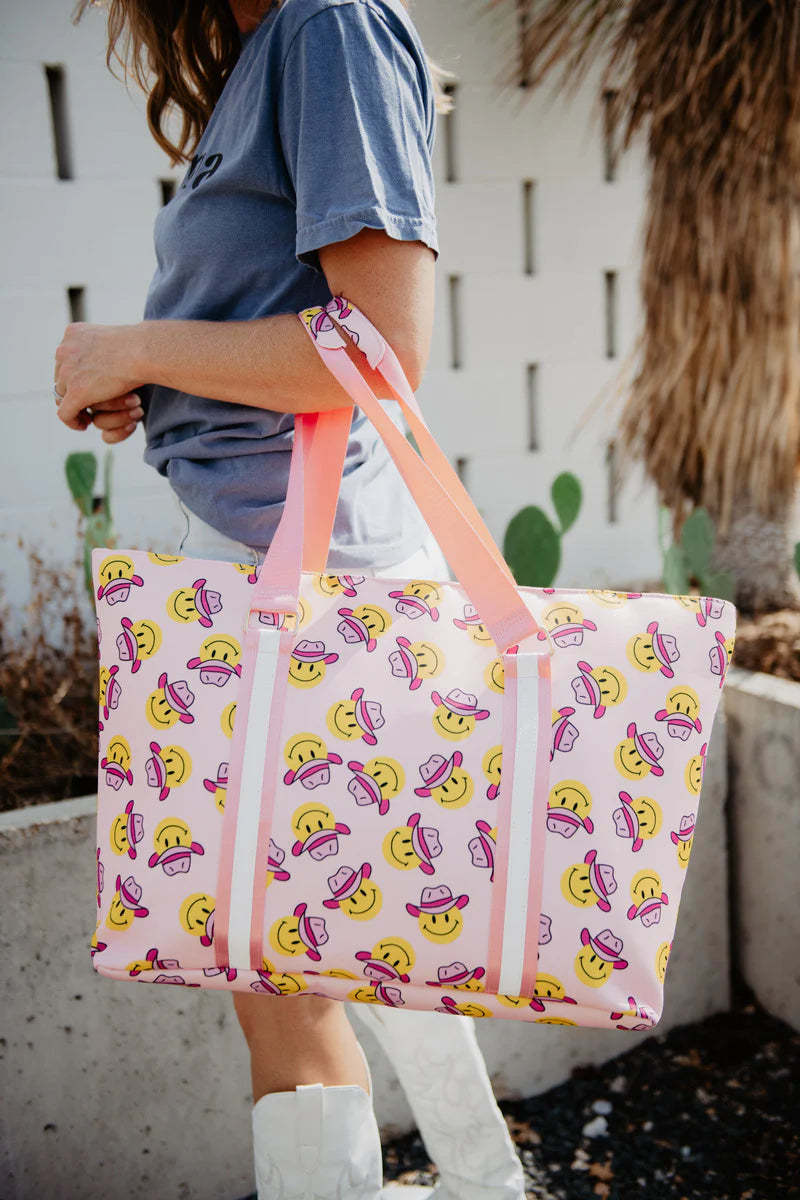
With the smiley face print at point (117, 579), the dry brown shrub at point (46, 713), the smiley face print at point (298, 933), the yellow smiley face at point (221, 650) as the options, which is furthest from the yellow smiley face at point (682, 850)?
the dry brown shrub at point (46, 713)

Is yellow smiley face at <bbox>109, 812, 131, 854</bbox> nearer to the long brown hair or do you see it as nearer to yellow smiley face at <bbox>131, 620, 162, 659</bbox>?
yellow smiley face at <bbox>131, 620, 162, 659</bbox>

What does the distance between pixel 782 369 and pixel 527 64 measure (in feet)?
3.16

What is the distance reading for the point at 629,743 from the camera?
36.6 inches

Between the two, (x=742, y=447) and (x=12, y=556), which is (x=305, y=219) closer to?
(x=12, y=556)

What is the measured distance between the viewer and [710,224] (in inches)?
97.6

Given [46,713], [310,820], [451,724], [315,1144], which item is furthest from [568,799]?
[46,713]

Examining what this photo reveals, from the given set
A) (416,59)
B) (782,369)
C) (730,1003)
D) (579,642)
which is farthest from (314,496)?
(782,369)

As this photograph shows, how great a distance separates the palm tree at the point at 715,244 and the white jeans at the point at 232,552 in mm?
1628

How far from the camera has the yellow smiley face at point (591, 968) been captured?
904mm

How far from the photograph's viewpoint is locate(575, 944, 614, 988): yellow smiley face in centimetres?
90

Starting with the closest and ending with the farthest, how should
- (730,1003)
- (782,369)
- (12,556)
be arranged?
(730,1003)
(12,556)
(782,369)

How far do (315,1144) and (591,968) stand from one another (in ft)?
1.14

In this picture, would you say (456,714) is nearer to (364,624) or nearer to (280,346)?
(364,624)

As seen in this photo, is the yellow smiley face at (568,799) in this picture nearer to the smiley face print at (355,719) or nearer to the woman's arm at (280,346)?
the smiley face print at (355,719)
